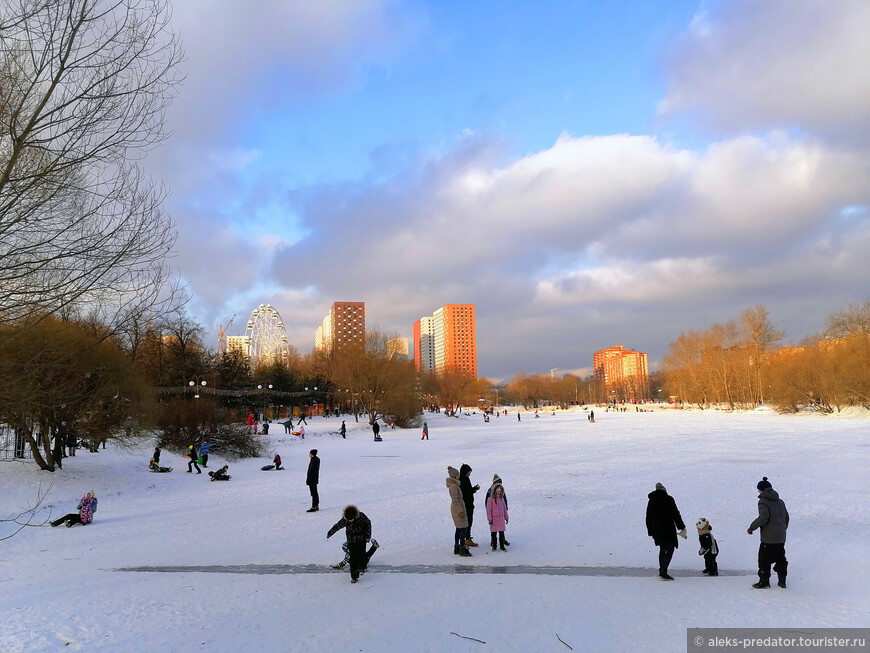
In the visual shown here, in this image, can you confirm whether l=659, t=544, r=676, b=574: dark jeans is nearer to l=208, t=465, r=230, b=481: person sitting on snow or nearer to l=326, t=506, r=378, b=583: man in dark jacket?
l=326, t=506, r=378, b=583: man in dark jacket

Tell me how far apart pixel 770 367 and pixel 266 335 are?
2846 inches

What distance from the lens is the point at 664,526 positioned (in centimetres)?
837

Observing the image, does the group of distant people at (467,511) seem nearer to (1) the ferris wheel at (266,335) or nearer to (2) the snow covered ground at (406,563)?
(2) the snow covered ground at (406,563)

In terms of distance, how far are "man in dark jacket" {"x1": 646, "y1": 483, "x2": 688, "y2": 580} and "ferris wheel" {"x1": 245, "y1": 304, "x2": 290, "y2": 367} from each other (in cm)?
7455

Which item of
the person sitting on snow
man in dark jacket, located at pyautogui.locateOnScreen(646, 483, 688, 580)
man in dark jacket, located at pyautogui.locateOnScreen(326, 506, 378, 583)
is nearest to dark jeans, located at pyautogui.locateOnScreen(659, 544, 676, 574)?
man in dark jacket, located at pyautogui.locateOnScreen(646, 483, 688, 580)

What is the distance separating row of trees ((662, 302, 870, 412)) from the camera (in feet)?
208

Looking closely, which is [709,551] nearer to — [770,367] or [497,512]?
[497,512]

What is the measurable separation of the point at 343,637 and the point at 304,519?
288 inches

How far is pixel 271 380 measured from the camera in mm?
65375

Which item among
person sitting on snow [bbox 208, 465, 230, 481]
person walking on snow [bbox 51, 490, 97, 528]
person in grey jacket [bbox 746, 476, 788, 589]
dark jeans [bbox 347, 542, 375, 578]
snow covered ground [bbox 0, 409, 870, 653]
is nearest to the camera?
snow covered ground [bbox 0, 409, 870, 653]

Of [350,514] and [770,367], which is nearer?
[350,514]

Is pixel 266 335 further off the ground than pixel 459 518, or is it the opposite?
pixel 266 335

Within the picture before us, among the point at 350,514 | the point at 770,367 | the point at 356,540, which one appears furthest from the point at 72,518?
the point at 770,367

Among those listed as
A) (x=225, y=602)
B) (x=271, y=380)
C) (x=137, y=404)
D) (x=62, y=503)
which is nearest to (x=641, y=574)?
(x=225, y=602)
